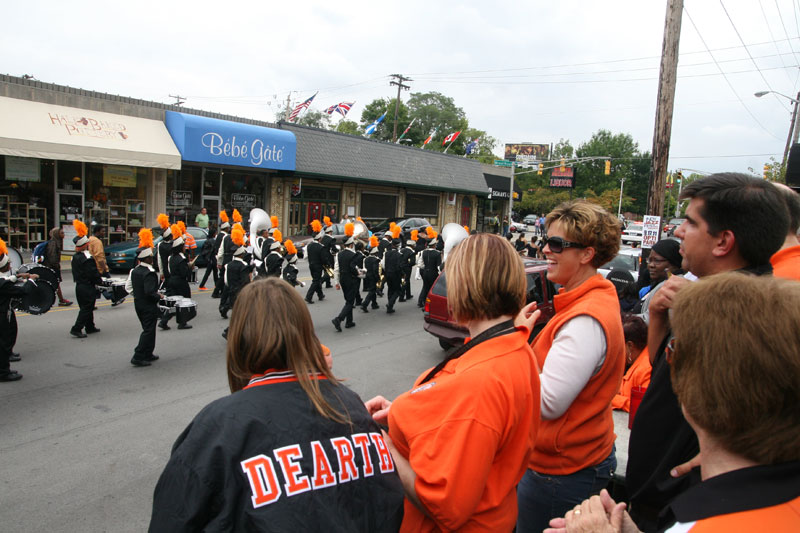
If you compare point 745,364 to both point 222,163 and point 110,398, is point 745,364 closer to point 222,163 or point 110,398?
point 110,398

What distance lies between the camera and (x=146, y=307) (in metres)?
7.70

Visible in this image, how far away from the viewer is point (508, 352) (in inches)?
68.1

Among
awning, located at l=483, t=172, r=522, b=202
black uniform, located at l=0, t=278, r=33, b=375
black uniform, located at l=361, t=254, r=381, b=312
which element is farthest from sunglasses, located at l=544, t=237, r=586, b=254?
awning, located at l=483, t=172, r=522, b=202

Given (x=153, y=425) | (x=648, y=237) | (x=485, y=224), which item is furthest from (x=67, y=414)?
(x=485, y=224)

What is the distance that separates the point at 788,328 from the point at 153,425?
5923 millimetres

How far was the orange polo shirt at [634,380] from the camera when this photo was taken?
148 inches

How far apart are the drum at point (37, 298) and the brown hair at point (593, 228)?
7.41 metres

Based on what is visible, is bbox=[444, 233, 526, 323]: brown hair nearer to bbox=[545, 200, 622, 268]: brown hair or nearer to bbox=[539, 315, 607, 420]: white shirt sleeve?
bbox=[539, 315, 607, 420]: white shirt sleeve

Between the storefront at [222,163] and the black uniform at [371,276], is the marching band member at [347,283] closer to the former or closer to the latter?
the black uniform at [371,276]

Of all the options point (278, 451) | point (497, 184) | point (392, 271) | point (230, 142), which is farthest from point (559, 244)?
point (497, 184)

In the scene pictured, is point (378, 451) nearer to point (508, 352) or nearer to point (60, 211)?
point (508, 352)

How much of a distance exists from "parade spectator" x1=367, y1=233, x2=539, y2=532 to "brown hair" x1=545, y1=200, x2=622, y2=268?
76 centimetres

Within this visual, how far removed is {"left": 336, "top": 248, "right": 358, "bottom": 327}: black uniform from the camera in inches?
408

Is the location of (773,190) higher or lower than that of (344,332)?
higher
